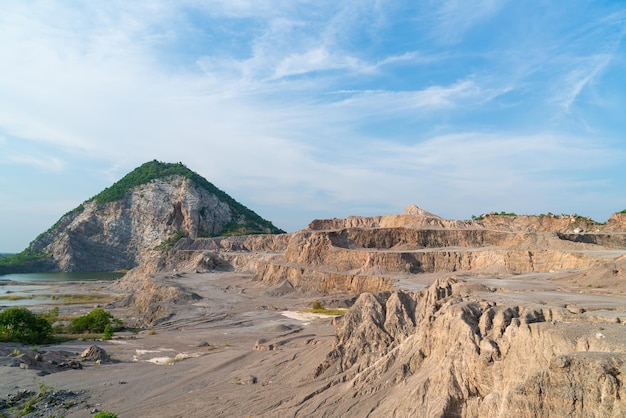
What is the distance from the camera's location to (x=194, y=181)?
4414 inches

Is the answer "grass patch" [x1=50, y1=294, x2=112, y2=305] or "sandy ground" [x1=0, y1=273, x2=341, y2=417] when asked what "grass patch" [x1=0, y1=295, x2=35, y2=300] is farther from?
"sandy ground" [x1=0, y1=273, x2=341, y2=417]

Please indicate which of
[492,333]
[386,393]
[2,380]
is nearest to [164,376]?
[2,380]

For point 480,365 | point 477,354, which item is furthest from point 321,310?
point 480,365

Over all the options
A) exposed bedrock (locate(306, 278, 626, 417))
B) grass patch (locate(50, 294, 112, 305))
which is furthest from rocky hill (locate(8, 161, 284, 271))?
exposed bedrock (locate(306, 278, 626, 417))

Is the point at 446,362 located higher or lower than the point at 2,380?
higher

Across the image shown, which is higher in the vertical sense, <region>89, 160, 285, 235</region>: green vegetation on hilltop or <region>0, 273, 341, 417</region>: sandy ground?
<region>89, 160, 285, 235</region>: green vegetation on hilltop

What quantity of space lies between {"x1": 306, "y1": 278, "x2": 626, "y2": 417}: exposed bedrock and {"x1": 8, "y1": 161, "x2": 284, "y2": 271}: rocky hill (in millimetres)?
89194

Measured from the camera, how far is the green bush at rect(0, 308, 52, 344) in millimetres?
26500

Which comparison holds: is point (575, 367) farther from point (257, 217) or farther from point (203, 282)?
point (257, 217)

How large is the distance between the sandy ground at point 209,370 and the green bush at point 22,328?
210cm

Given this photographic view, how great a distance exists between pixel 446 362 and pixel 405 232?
49.6m

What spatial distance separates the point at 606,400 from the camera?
25.6 feet

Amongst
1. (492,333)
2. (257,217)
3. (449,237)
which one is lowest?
(492,333)

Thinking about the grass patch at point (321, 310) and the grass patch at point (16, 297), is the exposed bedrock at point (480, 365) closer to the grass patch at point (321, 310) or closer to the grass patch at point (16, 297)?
the grass patch at point (321, 310)
